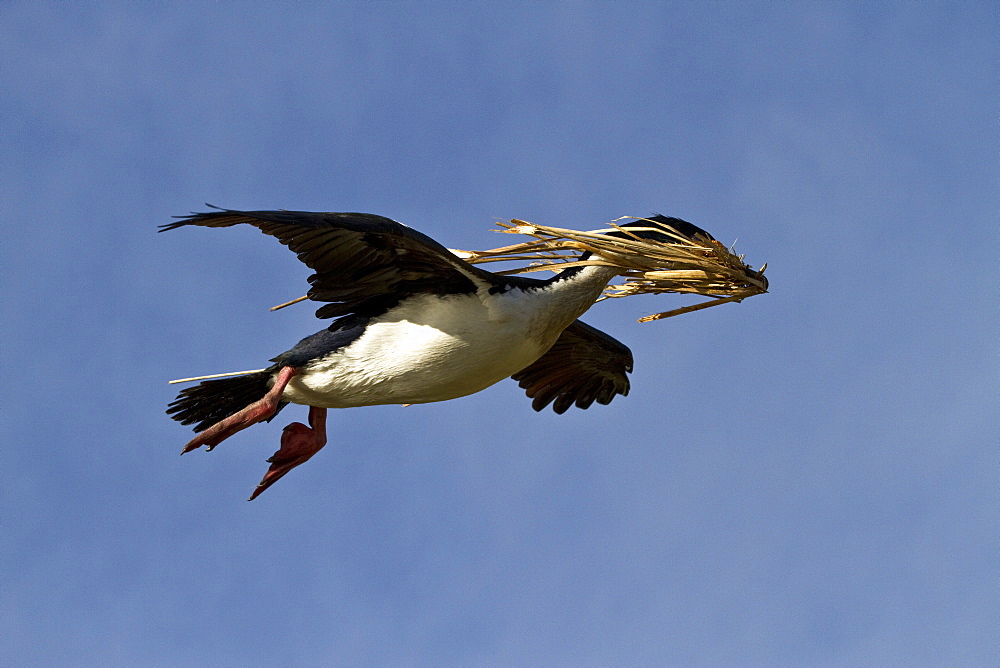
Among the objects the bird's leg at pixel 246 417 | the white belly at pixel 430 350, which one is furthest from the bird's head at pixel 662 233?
the bird's leg at pixel 246 417

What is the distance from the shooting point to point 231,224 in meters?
6.08

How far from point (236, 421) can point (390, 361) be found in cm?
94

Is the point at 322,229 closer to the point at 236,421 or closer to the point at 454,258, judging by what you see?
the point at 454,258

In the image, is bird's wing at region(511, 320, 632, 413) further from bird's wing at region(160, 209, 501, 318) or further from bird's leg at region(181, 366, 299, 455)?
bird's leg at region(181, 366, 299, 455)

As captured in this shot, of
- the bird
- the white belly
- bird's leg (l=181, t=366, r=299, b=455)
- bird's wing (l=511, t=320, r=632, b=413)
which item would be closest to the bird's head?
the bird

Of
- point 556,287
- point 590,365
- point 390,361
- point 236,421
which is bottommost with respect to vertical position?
point 236,421

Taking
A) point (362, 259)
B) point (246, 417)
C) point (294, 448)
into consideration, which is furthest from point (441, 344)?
point (294, 448)

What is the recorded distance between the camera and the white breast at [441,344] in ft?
22.0

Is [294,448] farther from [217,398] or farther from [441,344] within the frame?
[441,344]

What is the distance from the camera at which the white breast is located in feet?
22.0

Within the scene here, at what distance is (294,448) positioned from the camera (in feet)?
24.1

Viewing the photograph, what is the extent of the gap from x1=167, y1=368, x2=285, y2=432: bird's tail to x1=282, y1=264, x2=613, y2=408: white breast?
1.04ft

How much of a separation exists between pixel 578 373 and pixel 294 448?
7.54ft

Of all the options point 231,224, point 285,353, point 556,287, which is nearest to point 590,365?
point 556,287
